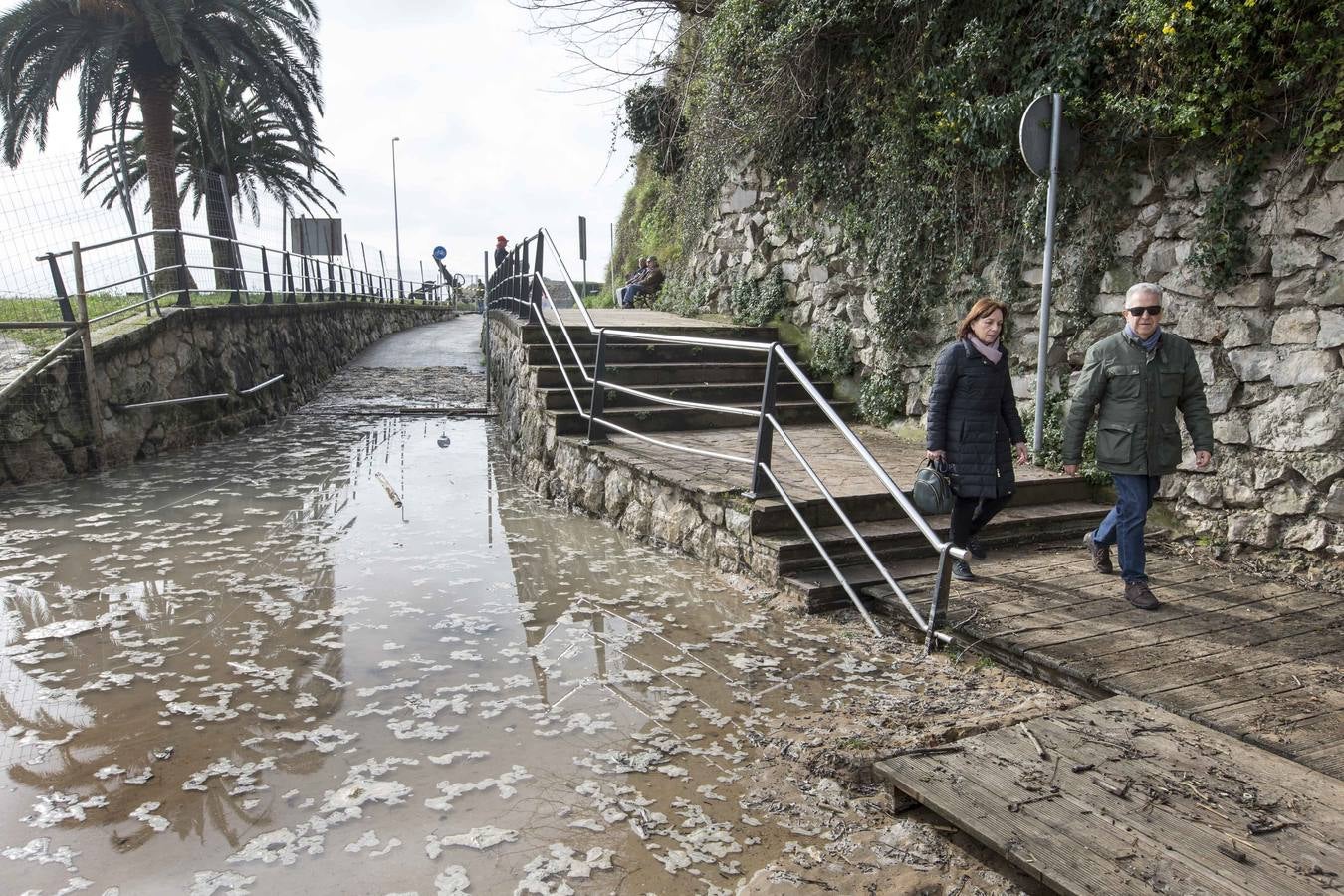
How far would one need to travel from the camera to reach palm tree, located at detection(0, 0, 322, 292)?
11.9 metres

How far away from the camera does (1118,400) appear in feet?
14.1

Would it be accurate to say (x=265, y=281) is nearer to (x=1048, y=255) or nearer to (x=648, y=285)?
(x=648, y=285)

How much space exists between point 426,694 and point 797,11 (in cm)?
675

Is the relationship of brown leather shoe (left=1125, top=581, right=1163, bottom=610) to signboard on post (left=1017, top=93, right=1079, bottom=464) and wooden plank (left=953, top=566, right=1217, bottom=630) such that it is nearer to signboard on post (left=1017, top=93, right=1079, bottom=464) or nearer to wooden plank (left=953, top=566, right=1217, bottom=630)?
wooden plank (left=953, top=566, right=1217, bottom=630)

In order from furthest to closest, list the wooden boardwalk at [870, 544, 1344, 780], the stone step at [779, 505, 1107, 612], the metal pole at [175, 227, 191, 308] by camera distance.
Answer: the metal pole at [175, 227, 191, 308] → the stone step at [779, 505, 1107, 612] → the wooden boardwalk at [870, 544, 1344, 780]

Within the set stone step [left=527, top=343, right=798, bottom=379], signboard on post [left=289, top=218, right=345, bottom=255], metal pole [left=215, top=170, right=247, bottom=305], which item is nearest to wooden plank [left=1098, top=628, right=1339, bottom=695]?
stone step [left=527, top=343, right=798, bottom=379]

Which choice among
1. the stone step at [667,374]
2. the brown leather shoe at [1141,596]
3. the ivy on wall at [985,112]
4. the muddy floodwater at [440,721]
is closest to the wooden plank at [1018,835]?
the muddy floodwater at [440,721]

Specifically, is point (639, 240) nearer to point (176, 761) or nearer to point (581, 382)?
point (581, 382)

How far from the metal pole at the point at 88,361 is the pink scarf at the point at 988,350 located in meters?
8.39

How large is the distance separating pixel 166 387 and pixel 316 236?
7499mm

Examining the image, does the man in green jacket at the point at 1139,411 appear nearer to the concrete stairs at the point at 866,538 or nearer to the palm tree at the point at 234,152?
the concrete stairs at the point at 866,538

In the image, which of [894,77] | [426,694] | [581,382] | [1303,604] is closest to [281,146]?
[581,382]

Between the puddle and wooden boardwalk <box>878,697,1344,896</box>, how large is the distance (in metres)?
0.18

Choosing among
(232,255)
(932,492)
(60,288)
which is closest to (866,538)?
(932,492)
